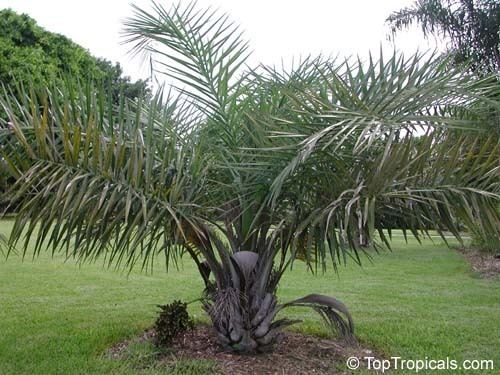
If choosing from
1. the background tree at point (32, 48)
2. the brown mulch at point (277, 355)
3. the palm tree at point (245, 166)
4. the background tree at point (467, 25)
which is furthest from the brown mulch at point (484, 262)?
the background tree at point (32, 48)

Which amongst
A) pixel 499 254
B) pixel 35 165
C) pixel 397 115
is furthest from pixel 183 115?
pixel 499 254

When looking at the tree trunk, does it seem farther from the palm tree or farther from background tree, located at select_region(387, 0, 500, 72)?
background tree, located at select_region(387, 0, 500, 72)

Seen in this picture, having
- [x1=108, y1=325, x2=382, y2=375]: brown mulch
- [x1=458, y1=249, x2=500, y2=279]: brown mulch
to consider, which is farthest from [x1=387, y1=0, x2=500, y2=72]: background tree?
[x1=108, y1=325, x2=382, y2=375]: brown mulch

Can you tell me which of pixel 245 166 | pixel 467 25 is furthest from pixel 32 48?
pixel 245 166

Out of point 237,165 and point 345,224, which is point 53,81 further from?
point 345,224

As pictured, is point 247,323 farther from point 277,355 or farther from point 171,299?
point 171,299

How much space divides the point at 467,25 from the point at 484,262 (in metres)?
4.81

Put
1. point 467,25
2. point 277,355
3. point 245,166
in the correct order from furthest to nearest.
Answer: point 467,25 → point 277,355 → point 245,166

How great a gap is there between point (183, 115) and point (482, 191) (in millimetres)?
2454

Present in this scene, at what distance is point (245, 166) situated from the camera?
428cm

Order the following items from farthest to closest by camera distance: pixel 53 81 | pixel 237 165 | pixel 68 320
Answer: pixel 68 320, pixel 237 165, pixel 53 81

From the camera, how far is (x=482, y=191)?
11.3ft

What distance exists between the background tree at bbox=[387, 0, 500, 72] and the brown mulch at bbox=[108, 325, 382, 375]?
7.16 m

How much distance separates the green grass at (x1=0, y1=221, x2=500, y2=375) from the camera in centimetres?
486
